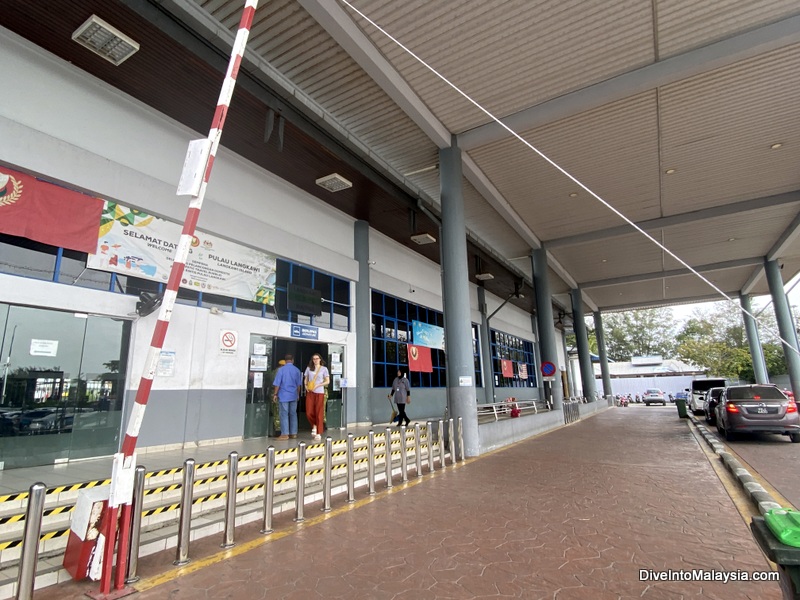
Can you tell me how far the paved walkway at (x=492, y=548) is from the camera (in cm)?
323

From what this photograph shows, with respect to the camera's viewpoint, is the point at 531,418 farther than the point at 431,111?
Yes

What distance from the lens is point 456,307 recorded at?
10031 mm

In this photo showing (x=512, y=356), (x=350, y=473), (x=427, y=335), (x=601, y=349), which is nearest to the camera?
(x=350, y=473)

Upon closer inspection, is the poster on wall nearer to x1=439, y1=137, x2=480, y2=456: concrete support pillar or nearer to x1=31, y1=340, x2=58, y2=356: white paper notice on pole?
x1=31, y1=340, x2=58, y2=356: white paper notice on pole

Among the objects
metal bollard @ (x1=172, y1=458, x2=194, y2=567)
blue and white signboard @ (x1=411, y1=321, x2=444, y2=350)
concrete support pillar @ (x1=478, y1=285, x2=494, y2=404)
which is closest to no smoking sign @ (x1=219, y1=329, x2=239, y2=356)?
metal bollard @ (x1=172, y1=458, x2=194, y2=567)

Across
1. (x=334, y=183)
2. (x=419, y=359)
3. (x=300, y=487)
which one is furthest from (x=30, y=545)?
(x=419, y=359)

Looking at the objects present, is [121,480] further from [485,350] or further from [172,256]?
[485,350]

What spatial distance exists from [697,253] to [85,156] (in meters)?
25.0

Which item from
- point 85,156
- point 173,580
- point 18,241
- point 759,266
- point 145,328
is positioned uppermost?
point 759,266

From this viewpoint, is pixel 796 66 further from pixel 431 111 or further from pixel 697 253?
pixel 697 253

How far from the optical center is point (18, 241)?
6.53 m

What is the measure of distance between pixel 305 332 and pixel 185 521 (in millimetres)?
7510

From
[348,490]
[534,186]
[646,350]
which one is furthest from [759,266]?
[646,350]

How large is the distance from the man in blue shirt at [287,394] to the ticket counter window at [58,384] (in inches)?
110
